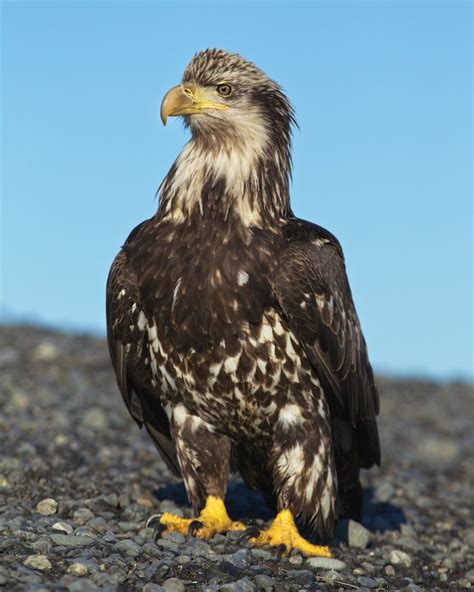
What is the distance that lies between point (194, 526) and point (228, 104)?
133 inches

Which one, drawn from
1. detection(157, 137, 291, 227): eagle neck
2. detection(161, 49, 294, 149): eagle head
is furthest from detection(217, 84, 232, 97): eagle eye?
detection(157, 137, 291, 227): eagle neck

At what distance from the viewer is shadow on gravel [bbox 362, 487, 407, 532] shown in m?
10.6

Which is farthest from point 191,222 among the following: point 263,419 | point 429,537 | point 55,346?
point 55,346

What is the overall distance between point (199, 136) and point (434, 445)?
31.5 ft

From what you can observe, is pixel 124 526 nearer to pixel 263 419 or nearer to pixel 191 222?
pixel 263 419

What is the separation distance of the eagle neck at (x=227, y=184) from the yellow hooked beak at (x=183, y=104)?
0.25m

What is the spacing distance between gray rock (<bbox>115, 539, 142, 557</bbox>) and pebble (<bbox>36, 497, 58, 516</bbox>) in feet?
3.73

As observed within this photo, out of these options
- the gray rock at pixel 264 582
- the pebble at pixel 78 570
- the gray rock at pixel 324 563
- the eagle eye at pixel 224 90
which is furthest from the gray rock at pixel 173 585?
the eagle eye at pixel 224 90

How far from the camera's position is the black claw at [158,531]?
8414 mm

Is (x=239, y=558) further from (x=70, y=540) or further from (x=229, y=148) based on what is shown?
(x=229, y=148)

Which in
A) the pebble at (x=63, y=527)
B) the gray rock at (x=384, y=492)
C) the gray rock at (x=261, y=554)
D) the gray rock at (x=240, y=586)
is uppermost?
the gray rock at (x=384, y=492)

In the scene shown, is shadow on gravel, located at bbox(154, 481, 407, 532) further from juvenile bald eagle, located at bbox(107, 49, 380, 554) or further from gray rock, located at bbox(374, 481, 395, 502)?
juvenile bald eagle, located at bbox(107, 49, 380, 554)

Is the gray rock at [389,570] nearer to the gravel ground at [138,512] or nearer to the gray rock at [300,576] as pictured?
the gravel ground at [138,512]

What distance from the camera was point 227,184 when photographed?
8.48m
